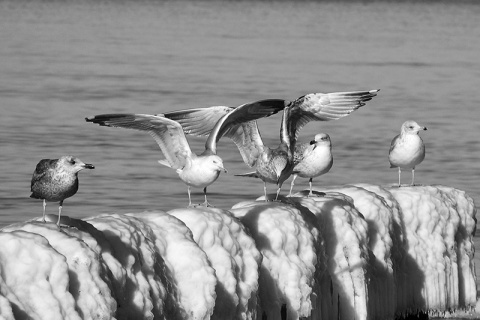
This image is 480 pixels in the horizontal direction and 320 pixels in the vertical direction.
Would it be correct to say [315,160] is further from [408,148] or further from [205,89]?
[205,89]

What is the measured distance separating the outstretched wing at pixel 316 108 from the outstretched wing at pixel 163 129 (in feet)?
5.92

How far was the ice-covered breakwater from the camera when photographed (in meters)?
8.11

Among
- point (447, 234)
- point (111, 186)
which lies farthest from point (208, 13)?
point (447, 234)

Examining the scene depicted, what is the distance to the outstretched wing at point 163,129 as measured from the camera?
11.3 m

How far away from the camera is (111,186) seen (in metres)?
20.8

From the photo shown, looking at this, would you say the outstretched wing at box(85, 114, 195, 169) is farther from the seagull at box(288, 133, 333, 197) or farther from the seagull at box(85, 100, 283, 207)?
the seagull at box(288, 133, 333, 197)

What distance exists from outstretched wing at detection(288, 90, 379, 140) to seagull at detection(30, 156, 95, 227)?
403 centimetres

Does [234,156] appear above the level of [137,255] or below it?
below

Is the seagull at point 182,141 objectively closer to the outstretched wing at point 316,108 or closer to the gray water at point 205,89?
the outstretched wing at point 316,108

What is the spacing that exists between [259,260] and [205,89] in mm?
25650

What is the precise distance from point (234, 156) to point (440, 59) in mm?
28093

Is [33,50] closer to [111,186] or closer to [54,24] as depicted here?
[54,24]

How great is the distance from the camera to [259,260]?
409 inches

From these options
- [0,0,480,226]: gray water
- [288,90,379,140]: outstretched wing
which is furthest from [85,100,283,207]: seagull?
[0,0,480,226]: gray water
